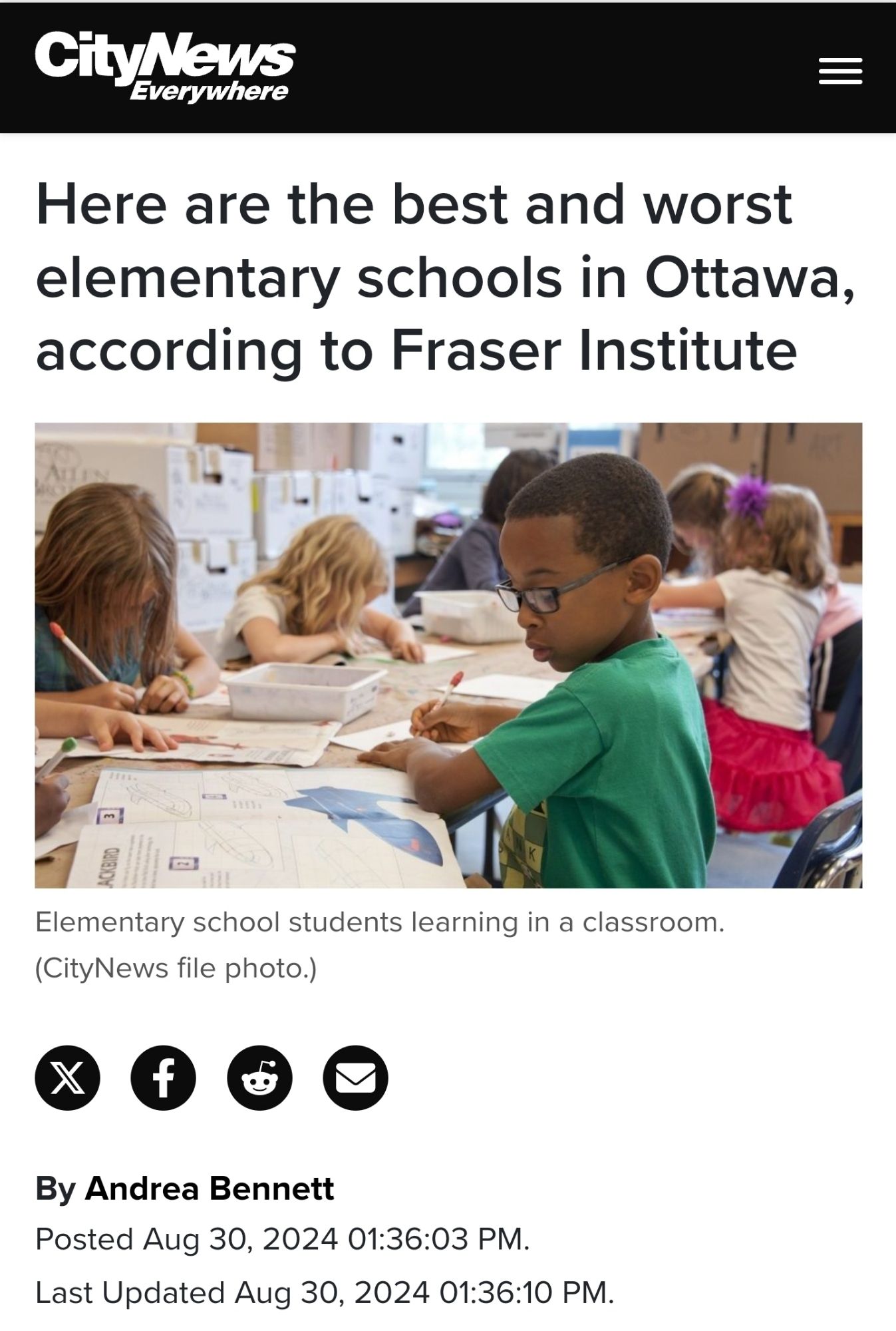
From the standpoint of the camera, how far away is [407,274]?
33.4 inches

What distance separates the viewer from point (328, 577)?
6.25 ft

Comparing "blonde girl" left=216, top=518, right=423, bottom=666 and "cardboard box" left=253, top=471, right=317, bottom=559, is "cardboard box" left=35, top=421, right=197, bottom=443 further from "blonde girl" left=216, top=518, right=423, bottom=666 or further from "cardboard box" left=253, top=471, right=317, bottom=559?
"blonde girl" left=216, top=518, right=423, bottom=666

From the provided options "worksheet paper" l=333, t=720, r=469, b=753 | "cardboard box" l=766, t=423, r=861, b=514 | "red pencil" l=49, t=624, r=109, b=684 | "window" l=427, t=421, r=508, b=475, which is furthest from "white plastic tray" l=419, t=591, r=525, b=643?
"window" l=427, t=421, r=508, b=475

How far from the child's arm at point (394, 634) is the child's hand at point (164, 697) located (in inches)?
22.4

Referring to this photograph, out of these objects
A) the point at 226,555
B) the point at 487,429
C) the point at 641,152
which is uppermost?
the point at 487,429

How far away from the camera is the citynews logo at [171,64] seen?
78cm

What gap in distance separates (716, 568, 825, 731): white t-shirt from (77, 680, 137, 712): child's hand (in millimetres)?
1525

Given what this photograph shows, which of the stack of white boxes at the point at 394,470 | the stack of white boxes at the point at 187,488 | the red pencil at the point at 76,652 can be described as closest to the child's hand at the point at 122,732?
the red pencil at the point at 76,652

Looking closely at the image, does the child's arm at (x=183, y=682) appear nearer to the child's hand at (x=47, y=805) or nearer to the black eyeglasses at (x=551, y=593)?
the child's hand at (x=47, y=805)

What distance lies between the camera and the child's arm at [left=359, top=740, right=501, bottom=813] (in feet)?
3.22
